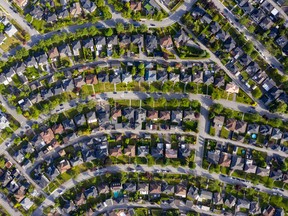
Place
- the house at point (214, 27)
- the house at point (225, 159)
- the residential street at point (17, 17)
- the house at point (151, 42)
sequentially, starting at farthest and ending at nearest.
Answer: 1. the residential street at point (17, 17)
2. the house at point (151, 42)
3. the house at point (214, 27)
4. the house at point (225, 159)

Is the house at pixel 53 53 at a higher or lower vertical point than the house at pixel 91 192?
higher

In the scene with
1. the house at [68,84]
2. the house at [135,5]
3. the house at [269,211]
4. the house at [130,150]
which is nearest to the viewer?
the house at [269,211]

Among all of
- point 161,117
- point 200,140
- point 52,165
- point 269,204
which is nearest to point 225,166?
point 200,140

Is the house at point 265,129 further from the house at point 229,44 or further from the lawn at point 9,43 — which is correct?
the lawn at point 9,43

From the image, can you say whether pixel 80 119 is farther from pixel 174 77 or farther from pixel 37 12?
pixel 37 12

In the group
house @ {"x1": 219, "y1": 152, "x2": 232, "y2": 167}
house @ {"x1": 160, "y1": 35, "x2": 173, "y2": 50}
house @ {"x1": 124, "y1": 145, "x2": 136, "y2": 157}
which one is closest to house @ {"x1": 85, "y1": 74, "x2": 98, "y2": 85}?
house @ {"x1": 124, "y1": 145, "x2": 136, "y2": 157}

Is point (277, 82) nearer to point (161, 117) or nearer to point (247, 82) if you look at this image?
point (247, 82)

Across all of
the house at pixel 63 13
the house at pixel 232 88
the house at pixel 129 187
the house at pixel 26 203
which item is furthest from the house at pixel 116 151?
the house at pixel 63 13
